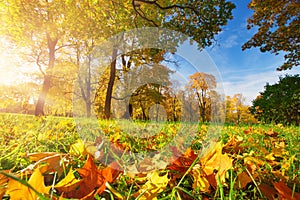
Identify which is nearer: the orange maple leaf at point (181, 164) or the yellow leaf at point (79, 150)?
the orange maple leaf at point (181, 164)

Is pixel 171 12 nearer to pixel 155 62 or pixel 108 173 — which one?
pixel 155 62

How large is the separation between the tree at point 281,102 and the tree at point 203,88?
552 centimetres

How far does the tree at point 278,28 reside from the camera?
32.3 ft

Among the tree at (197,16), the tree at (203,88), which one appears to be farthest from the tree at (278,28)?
the tree at (203,88)

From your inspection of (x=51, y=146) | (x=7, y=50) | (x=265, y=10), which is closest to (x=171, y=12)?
(x=265, y=10)

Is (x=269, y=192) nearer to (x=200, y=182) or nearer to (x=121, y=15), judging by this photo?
(x=200, y=182)

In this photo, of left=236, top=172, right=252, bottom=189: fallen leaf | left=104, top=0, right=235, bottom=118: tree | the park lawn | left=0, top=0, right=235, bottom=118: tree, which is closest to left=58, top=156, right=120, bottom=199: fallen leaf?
the park lawn

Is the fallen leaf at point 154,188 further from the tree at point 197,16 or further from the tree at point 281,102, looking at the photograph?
the tree at point 197,16

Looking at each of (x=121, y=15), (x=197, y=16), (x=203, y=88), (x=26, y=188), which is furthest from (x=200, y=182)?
(x=197, y=16)

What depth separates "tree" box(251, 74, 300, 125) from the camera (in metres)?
6.63

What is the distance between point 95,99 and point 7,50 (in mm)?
18143

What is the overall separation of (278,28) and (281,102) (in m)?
5.96

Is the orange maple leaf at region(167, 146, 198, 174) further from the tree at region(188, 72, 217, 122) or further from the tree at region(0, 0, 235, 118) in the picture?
the tree at region(0, 0, 235, 118)

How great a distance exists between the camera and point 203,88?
1.75 meters
